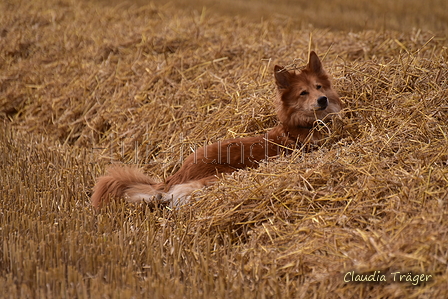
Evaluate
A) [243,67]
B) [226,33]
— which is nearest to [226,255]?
[243,67]

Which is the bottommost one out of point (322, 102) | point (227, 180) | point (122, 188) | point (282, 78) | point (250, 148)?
point (122, 188)

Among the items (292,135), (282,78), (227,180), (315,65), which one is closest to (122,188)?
(227,180)

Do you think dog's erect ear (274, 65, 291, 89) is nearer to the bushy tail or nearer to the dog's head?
the dog's head

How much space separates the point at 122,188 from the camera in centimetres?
497

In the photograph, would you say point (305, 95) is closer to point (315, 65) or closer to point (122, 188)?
point (315, 65)

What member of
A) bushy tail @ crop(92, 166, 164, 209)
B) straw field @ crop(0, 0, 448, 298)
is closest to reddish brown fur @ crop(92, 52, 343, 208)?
bushy tail @ crop(92, 166, 164, 209)

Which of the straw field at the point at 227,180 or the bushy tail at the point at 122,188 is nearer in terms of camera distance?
the straw field at the point at 227,180

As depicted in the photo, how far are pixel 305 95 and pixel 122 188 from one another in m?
2.12

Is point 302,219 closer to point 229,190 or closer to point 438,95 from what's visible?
point 229,190

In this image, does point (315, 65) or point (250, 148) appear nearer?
point (250, 148)

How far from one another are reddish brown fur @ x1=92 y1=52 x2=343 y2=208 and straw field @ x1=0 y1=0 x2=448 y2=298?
19 centimetres

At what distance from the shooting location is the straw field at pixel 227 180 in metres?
3.62

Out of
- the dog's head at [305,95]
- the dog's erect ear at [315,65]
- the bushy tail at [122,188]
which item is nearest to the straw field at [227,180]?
the bushy tail at [122,188]

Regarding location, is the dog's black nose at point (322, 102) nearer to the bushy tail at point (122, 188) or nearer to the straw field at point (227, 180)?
the straw field at point (227, 180)
